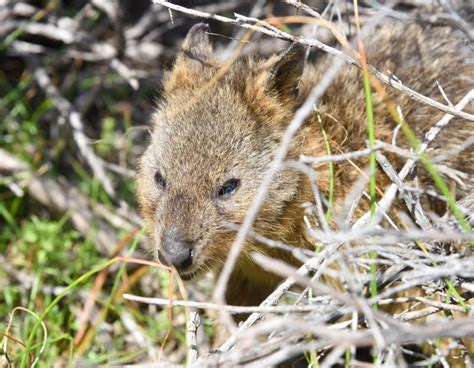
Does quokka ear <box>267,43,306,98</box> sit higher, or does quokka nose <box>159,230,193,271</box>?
quokka ear <box>267,43,306,98</box>

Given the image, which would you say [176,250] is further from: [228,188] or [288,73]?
[288,73]

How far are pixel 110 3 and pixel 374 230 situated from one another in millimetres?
3422

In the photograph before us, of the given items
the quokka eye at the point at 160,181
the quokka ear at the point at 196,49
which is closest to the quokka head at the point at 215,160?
the quokka eye at the point at 160,181

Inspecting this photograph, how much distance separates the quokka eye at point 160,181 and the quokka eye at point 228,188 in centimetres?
33

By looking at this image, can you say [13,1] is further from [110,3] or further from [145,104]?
[145,104]

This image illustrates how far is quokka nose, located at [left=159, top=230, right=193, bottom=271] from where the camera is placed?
3.63 metres

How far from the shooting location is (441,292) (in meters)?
3.34

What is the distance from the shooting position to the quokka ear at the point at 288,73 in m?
4.02

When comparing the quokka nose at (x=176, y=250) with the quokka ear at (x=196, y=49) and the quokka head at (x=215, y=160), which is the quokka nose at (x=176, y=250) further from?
the quokka ear at (x=196, y=49)

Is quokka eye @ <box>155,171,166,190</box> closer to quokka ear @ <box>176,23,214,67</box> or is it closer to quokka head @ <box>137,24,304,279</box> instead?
quokka head @ <box>137,24,304,279</box>

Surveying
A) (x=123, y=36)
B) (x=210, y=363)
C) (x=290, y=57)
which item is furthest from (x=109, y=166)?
(x=210, y=363)

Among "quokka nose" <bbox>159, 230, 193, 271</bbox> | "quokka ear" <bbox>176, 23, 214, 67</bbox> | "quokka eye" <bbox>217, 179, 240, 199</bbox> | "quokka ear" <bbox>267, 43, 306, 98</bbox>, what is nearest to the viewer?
"quokka nose" <bbox>159, 230, 193, 271</bbox>

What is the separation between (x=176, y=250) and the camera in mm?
3633

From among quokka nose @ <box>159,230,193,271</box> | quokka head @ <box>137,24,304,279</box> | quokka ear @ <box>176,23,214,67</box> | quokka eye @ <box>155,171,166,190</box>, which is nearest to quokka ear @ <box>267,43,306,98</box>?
quokka head @ <box>137,24,304,279</box>
